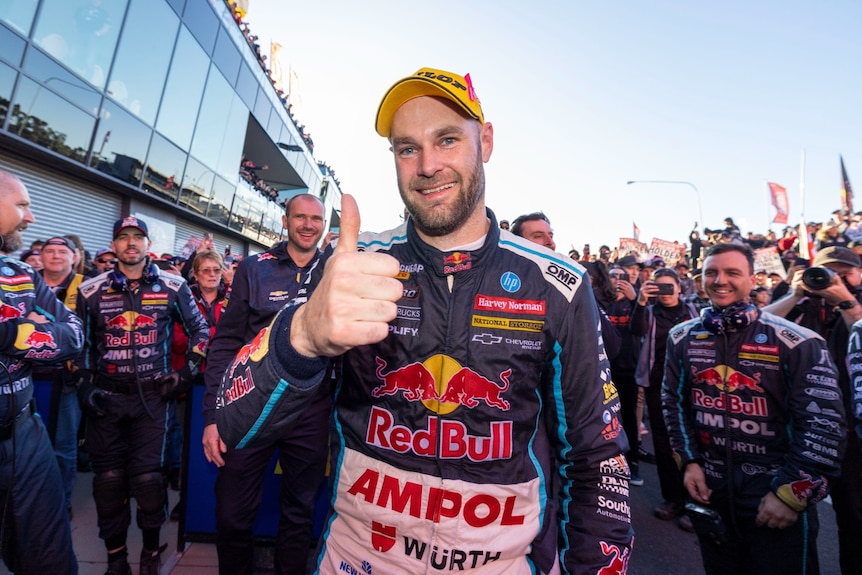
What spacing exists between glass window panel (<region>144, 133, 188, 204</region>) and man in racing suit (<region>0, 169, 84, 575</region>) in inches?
403

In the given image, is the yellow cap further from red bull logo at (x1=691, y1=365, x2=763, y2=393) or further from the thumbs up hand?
red bull logo at (x1=691, y1=365, x2=763, y2=393)

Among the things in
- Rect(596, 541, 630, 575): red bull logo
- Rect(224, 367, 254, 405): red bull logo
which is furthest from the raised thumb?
Rect(596, 541, 630, 575): red bull logo

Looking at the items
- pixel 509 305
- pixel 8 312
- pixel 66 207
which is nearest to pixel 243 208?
pixel 66 207

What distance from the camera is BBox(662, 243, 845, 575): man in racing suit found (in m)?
2.25

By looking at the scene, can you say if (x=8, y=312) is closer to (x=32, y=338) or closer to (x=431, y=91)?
(x=32, y=338)

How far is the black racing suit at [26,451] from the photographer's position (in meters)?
2.38

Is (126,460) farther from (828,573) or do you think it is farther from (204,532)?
(828,573)

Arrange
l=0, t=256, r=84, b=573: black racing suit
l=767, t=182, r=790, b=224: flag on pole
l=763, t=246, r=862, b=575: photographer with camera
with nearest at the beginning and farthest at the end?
l=0, t=256, r=84, b=573: black racing suit
l=763, t=246, r=862, b=575: photographer with camera
l=767, t=182, r=790, b=224: flag on pole

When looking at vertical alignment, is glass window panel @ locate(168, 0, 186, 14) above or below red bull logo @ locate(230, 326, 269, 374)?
above

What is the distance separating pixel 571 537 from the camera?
4.52ft

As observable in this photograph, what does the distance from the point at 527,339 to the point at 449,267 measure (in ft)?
1.23

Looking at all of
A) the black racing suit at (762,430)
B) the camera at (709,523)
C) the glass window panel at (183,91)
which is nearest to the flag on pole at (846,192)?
the black racing suit at (762,430)

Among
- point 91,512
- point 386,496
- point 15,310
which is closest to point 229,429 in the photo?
point 386,496

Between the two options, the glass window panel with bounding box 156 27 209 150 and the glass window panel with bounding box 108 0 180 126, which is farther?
the glass window panel with bounding box 156 27 209 150
